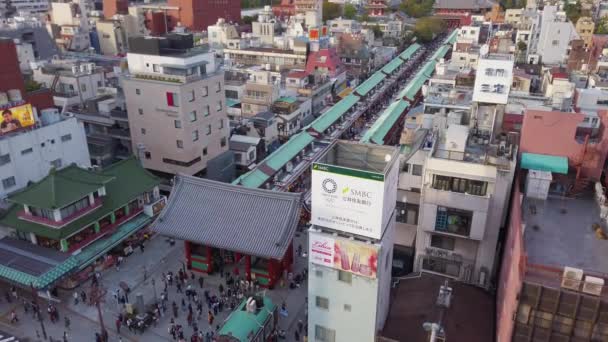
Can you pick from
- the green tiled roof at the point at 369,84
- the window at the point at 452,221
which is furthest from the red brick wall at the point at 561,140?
A: the green tiled roof at the point at 369,84

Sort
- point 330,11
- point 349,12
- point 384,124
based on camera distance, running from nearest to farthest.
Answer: point 384,124 < point 349,12 < point 330,11

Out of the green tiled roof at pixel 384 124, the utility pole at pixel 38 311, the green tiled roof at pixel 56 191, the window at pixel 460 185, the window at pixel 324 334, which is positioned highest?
the window at pixel 460 185

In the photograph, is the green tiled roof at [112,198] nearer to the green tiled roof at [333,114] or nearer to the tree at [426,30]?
the green tiled roof at [333,114]

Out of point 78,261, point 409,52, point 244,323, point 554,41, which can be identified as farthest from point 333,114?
point 409,52

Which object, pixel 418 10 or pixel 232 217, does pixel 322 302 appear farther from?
pixel 418 10

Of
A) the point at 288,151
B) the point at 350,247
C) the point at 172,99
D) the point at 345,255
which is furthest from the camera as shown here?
the point at 288,151

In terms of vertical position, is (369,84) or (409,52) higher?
(409,52)

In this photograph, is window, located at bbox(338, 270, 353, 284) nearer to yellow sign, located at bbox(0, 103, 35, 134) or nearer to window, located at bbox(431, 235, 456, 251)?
window, located at bbox(431, 235, 456, 251)

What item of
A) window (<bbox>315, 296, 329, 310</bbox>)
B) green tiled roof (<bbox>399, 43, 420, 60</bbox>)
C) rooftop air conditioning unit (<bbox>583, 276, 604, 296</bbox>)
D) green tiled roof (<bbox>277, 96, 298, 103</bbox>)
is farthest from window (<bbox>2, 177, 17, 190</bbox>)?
green tiled roof (<bbox>399, 43, 420, 60</bbox>)
